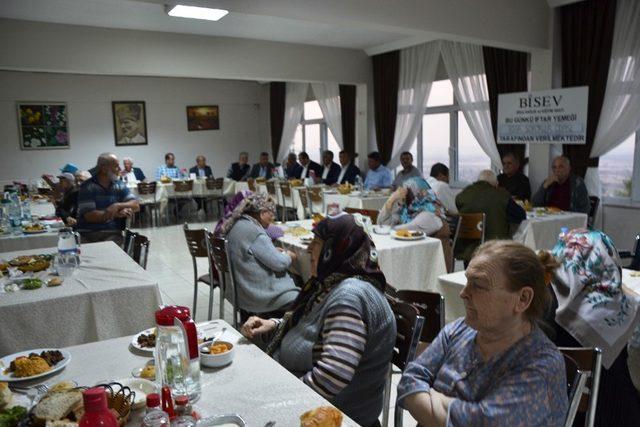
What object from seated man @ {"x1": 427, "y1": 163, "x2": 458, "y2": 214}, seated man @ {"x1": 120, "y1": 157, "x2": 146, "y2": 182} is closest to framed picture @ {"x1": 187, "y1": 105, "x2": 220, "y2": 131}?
seated man @ {"x1": 120, "y1": 157, "x2": 146, "y2": 182}

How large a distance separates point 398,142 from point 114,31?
4721 mm

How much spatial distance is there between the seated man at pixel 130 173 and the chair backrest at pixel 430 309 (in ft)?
27.9

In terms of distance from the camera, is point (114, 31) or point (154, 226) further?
point (154, 226)

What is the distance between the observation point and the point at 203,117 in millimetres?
12352

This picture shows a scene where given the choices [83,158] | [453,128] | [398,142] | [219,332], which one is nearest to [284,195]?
[398,142]

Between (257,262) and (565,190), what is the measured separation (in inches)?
153

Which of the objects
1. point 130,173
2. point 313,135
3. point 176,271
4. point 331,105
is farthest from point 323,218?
point 313,135

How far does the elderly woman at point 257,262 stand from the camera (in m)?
3.13

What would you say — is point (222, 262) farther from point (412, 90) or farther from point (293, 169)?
point (293, 169)

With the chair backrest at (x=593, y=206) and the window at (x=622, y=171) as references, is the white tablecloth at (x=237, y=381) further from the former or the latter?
the window at (x=622, y=171)

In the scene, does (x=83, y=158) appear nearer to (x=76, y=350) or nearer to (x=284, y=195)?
(x=284, y=195)

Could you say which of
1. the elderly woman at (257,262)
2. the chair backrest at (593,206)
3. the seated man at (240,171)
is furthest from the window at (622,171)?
the seated man at (240,171)

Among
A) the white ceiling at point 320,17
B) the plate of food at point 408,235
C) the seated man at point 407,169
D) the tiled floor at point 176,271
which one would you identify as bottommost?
the tiled floor at point 176,271

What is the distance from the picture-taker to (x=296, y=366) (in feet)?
5.89
